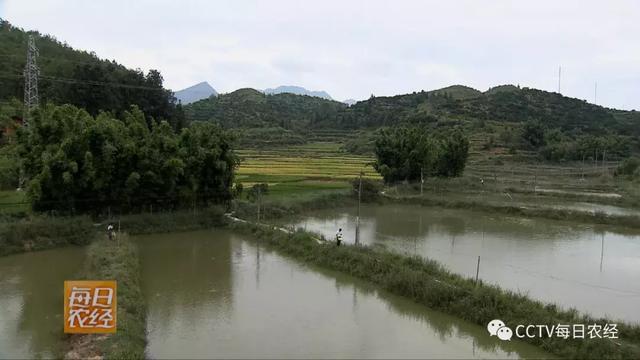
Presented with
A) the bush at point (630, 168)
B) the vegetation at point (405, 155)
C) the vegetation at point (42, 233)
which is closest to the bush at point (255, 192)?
the vegetation at point (42, 233)

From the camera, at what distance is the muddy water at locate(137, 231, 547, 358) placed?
996cm

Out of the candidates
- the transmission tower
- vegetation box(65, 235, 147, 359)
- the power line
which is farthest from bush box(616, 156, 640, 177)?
the transmission tower

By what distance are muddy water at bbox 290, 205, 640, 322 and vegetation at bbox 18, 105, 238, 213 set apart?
16.4 feet

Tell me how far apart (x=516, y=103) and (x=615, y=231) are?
6859 centimetres

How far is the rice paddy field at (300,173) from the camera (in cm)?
2953

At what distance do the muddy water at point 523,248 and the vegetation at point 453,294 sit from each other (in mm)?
1976

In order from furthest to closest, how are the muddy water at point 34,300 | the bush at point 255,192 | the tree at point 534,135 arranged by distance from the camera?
the tree at point 534,135 < the bush at point 255,192 < the muddy water at point 34,300

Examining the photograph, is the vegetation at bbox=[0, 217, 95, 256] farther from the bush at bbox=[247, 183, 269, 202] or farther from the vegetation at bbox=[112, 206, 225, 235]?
the bush at bbox=[247, 183, 269, 202]

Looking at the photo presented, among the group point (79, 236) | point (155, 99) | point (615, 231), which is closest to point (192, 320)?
point (79, 236)

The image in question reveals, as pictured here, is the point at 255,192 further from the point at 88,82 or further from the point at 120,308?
the point at 120,308

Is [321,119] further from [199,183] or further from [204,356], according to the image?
[204,356]

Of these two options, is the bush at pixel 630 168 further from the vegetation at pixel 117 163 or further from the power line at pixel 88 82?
the power line at pixel 88 82

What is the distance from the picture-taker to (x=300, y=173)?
37.0m

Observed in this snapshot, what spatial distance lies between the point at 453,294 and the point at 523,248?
26.1 ft
